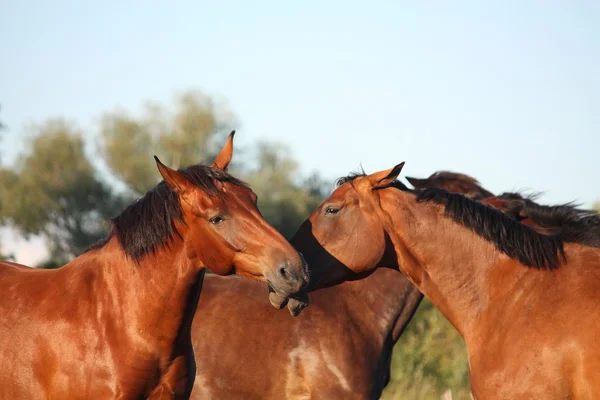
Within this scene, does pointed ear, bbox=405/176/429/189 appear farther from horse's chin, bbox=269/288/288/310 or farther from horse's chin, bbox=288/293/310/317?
horse's chin, bbox=269/288/288/310

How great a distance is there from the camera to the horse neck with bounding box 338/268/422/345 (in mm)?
7027

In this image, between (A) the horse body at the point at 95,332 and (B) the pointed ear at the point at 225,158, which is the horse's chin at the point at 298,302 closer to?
(A) the horse body at the point at 95,332

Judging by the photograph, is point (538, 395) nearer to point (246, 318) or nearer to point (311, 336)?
point (311, 336)

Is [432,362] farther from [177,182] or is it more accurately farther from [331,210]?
[177,182]

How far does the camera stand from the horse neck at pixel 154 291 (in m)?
5.00

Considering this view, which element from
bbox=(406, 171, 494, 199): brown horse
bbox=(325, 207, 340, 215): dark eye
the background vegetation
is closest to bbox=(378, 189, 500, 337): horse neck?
bbox=(325, 207, 340, 215): dark eye

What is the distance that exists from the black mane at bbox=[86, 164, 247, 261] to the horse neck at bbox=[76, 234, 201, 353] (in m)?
0.06

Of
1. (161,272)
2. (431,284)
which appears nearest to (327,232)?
(431,284)

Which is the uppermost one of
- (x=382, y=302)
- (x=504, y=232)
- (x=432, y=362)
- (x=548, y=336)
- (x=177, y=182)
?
(x=177, y=182)

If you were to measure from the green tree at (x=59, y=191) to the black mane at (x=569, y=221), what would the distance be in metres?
36.7

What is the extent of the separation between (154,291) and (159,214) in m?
0.47

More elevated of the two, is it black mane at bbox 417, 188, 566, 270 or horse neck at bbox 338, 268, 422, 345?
black mane at bbox 417, 188, 566, 270

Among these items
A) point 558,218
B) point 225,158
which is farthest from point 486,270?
point 225,158

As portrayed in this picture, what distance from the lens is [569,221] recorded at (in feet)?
17.6
